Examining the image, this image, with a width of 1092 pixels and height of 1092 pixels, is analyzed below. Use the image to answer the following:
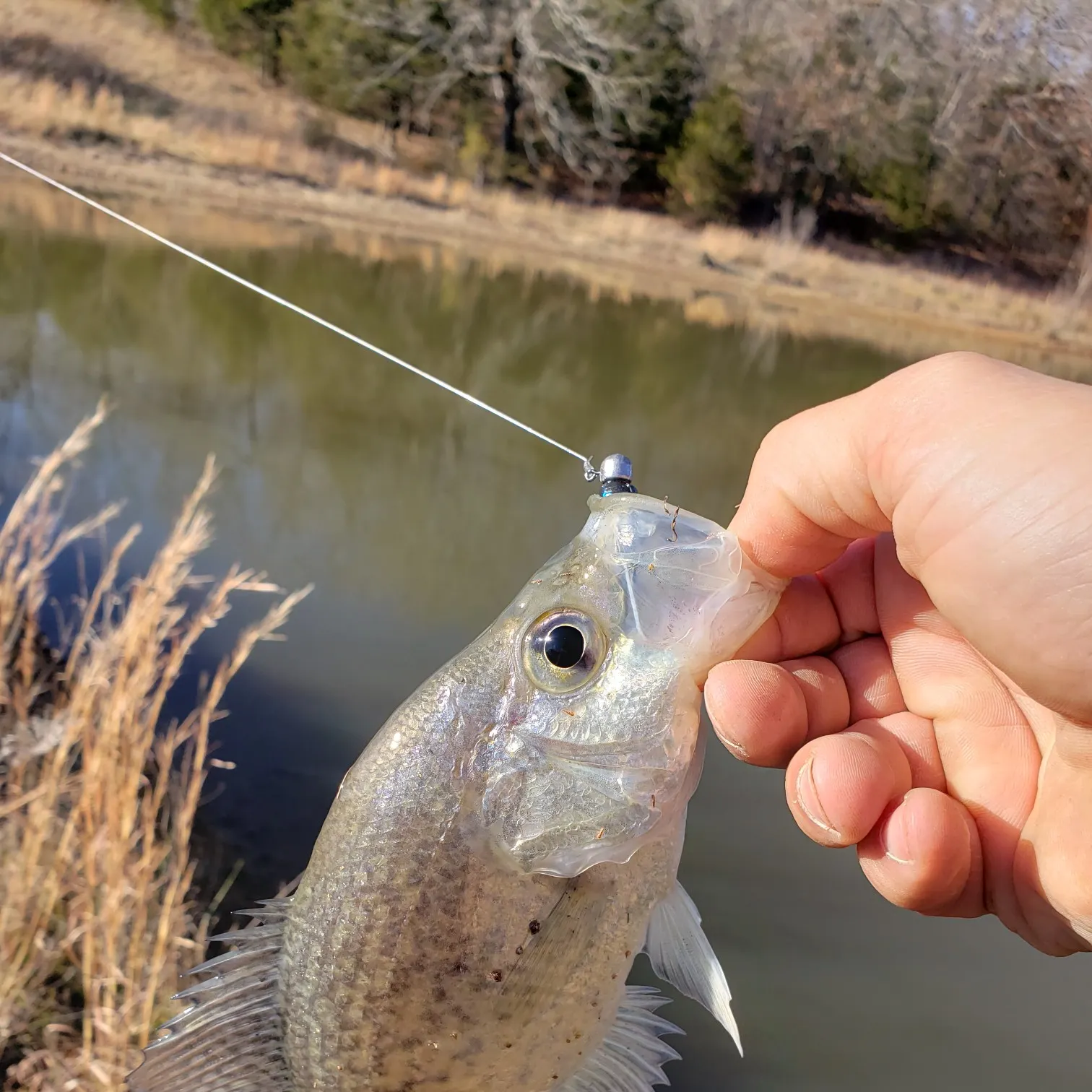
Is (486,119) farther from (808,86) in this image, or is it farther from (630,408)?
(630,408)

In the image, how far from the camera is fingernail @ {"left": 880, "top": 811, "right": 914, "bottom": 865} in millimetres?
1724

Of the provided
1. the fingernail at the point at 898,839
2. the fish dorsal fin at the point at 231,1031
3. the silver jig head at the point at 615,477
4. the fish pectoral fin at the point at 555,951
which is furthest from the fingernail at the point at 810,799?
the fish dorsal fin at the point at 231,1031

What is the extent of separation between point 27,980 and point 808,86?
1125 inches

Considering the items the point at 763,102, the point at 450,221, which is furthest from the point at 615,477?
the point at 763,102

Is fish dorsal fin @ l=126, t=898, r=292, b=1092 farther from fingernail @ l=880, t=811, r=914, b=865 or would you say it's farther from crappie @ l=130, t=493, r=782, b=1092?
fingernail @ l=880, t=811, r=914, b=865

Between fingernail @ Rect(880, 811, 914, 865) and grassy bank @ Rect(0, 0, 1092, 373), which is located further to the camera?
grassy bank @ Rect(0, 0, 1092, 373)

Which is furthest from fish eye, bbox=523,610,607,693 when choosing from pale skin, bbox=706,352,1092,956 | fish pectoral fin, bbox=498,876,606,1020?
fish pectoral fin, bbox=498,876,606,1020

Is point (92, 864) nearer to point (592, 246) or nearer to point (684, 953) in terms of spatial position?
point (684, 953)

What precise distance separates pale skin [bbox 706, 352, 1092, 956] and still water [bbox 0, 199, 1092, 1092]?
2200 mm

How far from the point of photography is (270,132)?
26.9 metres

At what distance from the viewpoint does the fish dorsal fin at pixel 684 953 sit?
64.6 inches

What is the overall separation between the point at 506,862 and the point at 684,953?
14.9 inches

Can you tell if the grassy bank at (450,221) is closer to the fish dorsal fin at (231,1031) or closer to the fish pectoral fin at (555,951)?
the fish pectoral fin at (555,951)

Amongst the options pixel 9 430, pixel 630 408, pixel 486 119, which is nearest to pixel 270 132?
pixel 486 119
